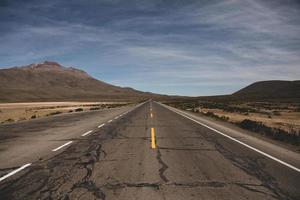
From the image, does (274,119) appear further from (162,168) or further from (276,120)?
(162,168)

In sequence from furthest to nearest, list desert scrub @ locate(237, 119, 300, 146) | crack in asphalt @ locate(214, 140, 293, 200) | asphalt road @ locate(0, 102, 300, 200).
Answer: desert scrub @ locate(237, 119, 300, 146)
crack in asphalt @ locate(214, 140, 293, 200)
asphalt road @ locate(0, 102, 300, 200)

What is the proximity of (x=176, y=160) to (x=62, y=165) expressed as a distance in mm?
3029

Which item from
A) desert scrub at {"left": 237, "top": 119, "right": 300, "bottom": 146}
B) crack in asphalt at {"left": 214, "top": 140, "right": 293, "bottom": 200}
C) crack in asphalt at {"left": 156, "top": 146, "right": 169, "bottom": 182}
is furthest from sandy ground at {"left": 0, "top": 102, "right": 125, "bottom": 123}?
crack in asphalt at {"left": 214, "top": 140, "right": 293, "bottom": 200}

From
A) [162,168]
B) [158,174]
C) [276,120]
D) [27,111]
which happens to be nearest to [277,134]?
[162,168]

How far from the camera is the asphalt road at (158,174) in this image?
5078 mm

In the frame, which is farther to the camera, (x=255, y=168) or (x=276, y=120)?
(x=276, y=120)

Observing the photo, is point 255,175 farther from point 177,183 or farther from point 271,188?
point 177,183

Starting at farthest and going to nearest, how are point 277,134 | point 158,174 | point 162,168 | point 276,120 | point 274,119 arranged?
1. point 274,119
2. point 276,120
3. point 277,134
4. point 162,168
5. point 158,174

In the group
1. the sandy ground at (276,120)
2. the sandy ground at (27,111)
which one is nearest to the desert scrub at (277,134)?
the sandy ground at (276,120)

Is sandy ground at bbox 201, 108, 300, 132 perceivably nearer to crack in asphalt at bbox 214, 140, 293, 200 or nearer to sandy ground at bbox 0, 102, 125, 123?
crack in asphalt at bbox 214, 140, 293, 200

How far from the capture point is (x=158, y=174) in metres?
6.28

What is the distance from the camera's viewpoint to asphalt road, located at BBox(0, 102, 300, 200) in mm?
5078

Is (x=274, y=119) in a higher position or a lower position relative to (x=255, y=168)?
lower

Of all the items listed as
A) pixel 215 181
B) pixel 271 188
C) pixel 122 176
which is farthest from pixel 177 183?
pixel 271 188
